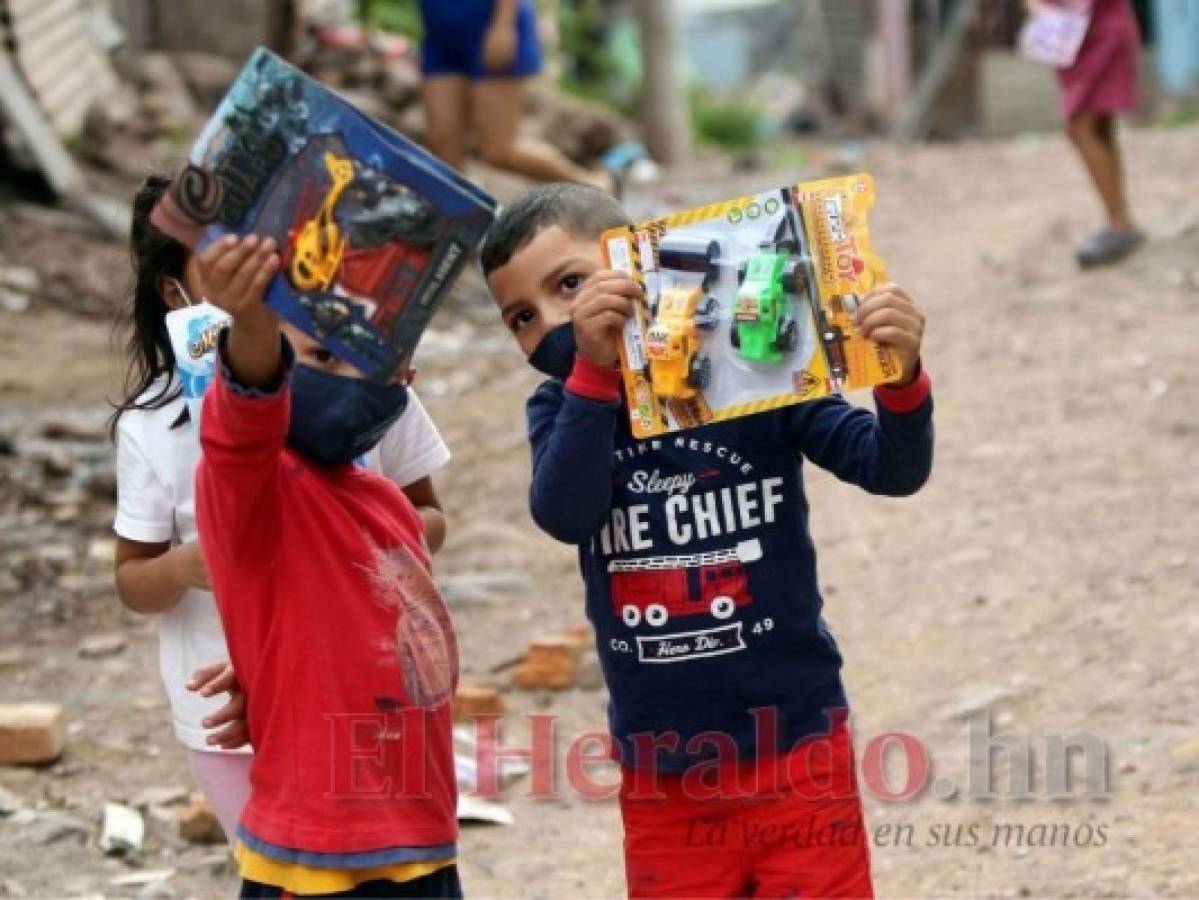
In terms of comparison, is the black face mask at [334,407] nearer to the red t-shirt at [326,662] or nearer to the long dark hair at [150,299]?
the red t-shirt at [326,662]

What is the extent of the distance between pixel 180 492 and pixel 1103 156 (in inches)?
220

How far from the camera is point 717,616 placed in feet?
9.40

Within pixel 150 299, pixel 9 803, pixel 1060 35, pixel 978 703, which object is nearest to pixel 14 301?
pixel 1060 35

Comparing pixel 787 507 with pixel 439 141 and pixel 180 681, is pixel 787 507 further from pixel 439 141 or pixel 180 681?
pixel 439 141

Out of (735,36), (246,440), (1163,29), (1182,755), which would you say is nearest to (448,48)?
(1182,755)

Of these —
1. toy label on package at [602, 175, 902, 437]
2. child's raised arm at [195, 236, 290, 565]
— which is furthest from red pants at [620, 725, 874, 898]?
child's raised arm at [195, 236, 290, 565]

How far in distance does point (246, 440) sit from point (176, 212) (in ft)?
0.91

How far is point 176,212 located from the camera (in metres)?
2.31

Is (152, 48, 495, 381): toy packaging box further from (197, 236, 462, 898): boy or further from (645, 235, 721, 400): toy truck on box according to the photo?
(645, 235, 721, 400): toy truck on box

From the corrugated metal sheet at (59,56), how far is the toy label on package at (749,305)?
365 inches

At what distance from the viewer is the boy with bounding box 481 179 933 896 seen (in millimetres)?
2865

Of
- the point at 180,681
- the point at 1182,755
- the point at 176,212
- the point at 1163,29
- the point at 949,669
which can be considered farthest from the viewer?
the point at 1163,29

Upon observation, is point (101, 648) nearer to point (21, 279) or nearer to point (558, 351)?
point (558, 351)

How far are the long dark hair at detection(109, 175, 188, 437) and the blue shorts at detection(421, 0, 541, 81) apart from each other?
548 cm
